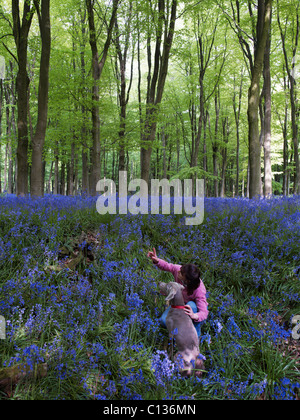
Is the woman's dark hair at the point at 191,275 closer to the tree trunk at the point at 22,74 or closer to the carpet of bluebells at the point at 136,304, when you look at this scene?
the carpet of bluebells at the point at 136,304

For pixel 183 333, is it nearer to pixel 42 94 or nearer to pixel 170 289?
pixel 170 289

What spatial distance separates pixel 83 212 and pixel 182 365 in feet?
10.2

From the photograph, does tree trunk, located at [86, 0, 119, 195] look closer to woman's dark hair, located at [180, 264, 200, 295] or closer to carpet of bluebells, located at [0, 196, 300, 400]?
carpet of bluebells, located at [0, 196, 300, 400]

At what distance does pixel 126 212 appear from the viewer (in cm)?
495

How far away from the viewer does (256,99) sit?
7.82 m

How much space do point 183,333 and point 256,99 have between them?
25.3 feet

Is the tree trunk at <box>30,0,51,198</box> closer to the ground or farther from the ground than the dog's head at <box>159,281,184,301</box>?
farther from the ground

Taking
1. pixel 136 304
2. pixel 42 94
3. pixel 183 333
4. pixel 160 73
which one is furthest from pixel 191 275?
pixel 160 73

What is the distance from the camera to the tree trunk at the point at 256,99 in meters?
7.73

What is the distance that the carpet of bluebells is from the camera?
6.82 ft

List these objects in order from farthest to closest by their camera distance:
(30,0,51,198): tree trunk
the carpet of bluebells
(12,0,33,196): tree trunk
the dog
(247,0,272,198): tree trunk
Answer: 1. (247,0,272,198): tree trunk
2. (12,0,33,196): tree trunk
3. (30,0,51,198): tree trunk
4. the dog
5. the carpet of bluebells

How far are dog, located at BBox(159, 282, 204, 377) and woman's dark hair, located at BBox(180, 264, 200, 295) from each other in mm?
119

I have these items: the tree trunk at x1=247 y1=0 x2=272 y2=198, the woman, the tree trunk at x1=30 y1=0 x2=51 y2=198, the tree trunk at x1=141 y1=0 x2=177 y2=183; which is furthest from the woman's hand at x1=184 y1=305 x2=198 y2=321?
the tree trunk at x1=141 y1=0 x2=177 y2=183
